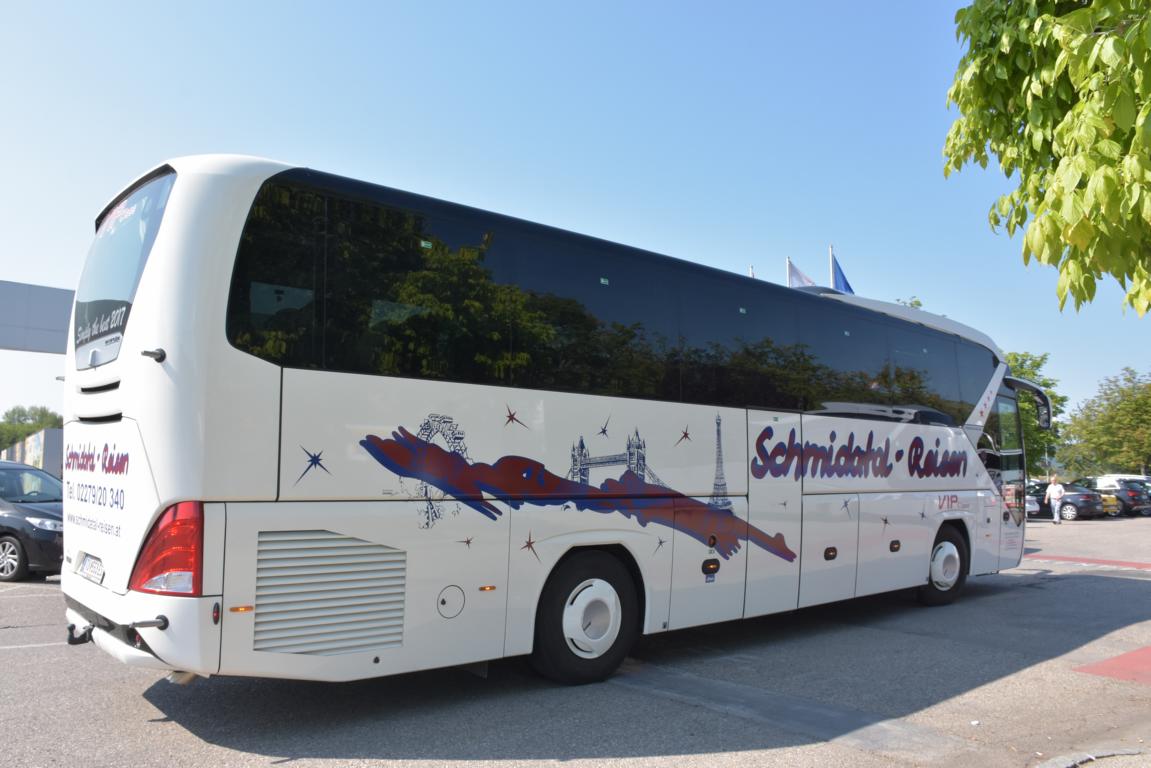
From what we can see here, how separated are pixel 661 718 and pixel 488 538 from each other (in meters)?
1.77

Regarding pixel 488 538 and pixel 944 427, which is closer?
pixel 488 538

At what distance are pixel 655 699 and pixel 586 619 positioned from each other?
0.83 m

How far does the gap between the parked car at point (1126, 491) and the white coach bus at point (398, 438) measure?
111ft

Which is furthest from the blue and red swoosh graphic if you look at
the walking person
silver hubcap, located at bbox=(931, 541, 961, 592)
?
the walking person

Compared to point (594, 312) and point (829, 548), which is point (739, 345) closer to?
point (594, 312)

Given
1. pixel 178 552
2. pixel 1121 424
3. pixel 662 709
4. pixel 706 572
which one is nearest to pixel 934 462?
pixel 706 572

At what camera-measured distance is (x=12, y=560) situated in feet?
39.3

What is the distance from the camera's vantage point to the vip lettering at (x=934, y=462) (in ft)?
35.7

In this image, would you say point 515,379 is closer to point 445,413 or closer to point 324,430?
point 445,413

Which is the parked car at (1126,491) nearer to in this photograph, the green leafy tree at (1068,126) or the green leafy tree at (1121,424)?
the green leafy tree at (1121,424)

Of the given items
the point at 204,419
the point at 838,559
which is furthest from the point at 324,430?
the point at 838,559

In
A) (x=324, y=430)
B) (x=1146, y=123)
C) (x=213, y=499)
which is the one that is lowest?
(x=213, y=499)

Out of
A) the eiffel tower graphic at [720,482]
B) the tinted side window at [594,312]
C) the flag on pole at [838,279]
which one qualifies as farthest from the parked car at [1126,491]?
the tinted side window at [594,312]

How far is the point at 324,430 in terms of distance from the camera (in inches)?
215
